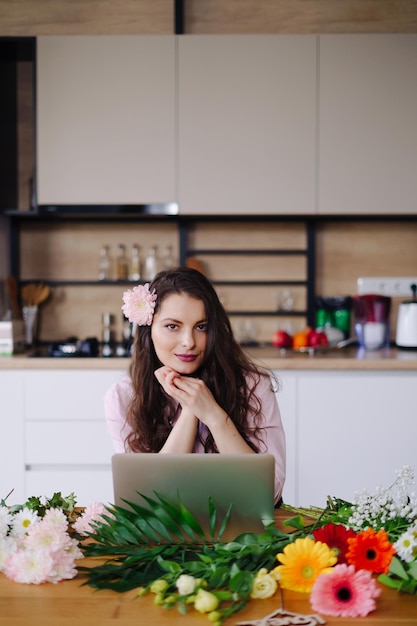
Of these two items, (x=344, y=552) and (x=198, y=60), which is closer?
(x=344, y=552)

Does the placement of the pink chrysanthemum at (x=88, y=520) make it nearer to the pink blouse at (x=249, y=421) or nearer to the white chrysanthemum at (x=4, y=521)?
the white chrysanthemum at (x=4, y=521)

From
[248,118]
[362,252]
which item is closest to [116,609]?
[248,118]

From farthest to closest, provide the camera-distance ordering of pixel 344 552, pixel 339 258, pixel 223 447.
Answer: pixel 339 258 < pixel 223 447 < pixel 344 552

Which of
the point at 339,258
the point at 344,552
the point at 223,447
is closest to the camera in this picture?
the point at 344,552

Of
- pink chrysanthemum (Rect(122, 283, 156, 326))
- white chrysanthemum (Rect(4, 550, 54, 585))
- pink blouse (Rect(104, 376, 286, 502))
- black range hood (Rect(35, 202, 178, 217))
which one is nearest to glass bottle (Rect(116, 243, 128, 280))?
black range hood (Rect(35, 202, 178, 217))

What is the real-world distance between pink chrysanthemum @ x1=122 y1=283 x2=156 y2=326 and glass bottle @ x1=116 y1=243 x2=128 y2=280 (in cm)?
180

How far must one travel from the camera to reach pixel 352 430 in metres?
2.90

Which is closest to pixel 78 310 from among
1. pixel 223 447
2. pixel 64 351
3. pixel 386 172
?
pixel 64 351

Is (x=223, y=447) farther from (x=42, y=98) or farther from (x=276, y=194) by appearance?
(x=42, y=98)

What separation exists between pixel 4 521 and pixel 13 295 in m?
2.38

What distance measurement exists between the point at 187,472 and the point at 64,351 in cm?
201

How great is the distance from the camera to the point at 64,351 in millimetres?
3059

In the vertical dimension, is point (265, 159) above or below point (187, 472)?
above

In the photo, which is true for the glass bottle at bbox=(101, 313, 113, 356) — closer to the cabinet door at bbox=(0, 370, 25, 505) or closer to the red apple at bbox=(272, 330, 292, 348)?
the cabinet door at bbox=(0, 370, 25, 505)
